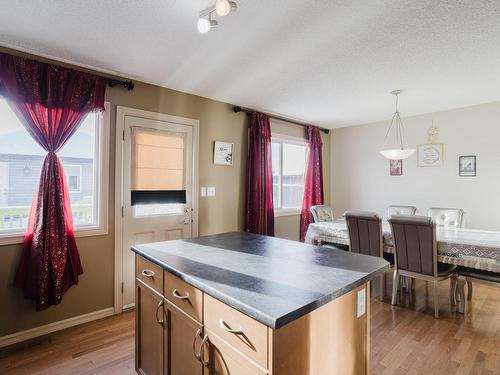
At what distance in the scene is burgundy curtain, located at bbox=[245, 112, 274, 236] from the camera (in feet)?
13.0

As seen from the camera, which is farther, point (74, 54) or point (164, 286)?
point (74, 54)

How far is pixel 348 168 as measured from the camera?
534cm

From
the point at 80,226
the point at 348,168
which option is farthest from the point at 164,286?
the point at 348,168

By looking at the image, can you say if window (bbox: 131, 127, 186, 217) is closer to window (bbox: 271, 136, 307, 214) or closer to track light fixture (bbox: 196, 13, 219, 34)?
track light fixture (bbox: 196, 13, 219, 34)

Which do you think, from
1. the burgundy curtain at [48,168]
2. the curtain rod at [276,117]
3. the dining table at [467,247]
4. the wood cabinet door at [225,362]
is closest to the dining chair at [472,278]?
the dining table at [467,247]

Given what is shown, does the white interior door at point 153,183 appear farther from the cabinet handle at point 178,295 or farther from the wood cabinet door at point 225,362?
the wood cabinet door at point 225,362

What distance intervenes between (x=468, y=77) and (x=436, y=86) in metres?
0.30

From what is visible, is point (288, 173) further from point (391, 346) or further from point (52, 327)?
point (52, 327)

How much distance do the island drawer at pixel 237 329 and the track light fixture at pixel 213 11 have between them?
1.47 m

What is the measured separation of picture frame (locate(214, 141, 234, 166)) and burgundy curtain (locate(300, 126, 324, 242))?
174 centimetres

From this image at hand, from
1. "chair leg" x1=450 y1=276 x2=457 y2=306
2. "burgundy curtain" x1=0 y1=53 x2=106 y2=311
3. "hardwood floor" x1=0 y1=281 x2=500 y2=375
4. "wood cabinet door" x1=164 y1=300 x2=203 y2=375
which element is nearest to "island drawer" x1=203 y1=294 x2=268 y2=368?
"wood cabinet door" x1=164 y1=300 x2=203 y2=375

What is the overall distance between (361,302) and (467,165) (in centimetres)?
386

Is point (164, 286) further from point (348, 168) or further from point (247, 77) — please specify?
point (348, 168)

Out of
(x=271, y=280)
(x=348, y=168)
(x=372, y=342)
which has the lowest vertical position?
(x=372, y=342)
